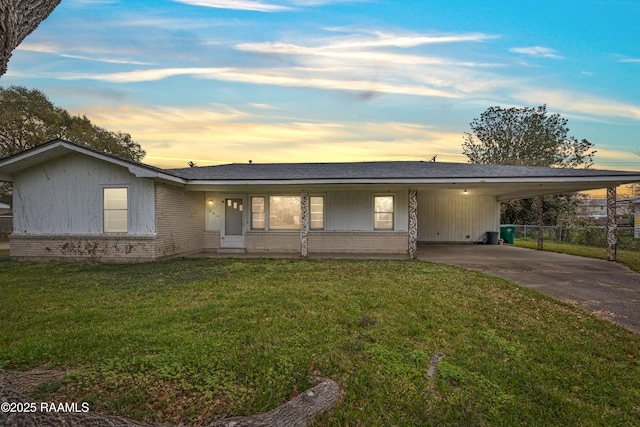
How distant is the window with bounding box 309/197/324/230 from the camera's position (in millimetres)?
11938

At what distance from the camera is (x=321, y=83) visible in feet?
42.9

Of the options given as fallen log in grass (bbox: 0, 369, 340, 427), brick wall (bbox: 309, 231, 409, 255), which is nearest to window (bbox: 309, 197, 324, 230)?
brick wall (bbox: 309, 231, 409, 255)

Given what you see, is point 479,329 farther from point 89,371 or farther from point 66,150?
point 66,150

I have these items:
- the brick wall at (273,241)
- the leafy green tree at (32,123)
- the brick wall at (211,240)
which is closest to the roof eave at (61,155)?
the brick wall at (211,240)

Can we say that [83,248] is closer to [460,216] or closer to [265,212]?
[265,212]

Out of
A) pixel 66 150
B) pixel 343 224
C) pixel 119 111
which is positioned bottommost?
pixel 343 224

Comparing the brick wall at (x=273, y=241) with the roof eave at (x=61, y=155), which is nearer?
the roof eave at (x=61, y=155)

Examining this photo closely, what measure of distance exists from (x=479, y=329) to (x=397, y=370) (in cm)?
183

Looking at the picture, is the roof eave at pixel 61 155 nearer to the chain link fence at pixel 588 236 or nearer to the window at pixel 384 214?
the window at pixel 384 214

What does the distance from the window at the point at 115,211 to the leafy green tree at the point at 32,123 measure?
65.0ft

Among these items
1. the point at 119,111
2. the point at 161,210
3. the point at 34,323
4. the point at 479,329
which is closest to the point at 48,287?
the point at 34,323

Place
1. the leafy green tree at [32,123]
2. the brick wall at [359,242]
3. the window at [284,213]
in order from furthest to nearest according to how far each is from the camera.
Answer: the leafy green tree at [32,123], the window at [284,213], the brick wall at [359,242]

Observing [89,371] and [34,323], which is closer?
[89,371]

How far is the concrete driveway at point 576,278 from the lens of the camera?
5191 millimetres
